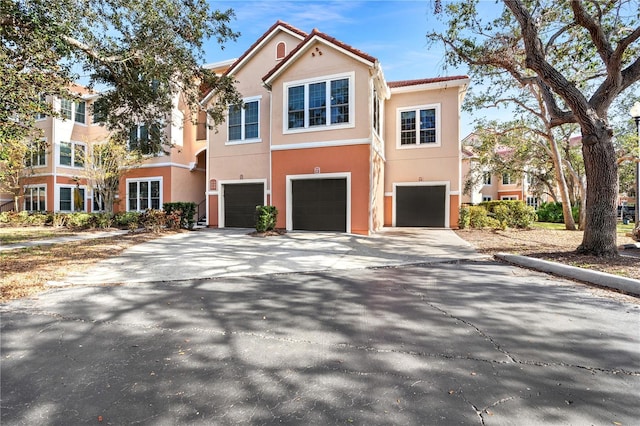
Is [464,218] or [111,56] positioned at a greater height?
[111,56]

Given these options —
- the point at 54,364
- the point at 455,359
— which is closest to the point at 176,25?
the point at 54,364

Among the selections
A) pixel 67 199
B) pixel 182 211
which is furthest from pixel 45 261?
pixel 67 199

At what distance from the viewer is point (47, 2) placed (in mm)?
6496

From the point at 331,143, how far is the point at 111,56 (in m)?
7.87

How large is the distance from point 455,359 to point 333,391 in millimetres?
1284

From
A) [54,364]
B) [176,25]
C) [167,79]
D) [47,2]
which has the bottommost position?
[54,364]

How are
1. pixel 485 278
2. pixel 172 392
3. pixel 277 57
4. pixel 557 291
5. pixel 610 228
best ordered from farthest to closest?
pixel 277 57 < pixel 610 228 < pixel 485 278 < pixel 557 291 < pixel 172 392

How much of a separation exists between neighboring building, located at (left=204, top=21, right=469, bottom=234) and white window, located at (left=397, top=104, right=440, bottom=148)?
2.0 inches

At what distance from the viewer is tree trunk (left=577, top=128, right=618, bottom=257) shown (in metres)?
7.75

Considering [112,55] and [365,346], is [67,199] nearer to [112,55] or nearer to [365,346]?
[112,55]

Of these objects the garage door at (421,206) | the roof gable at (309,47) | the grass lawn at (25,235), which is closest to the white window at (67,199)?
the grass lawn at (25,235)

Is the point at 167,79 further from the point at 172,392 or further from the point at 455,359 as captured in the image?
the point at 455,359

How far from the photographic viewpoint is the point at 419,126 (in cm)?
1680

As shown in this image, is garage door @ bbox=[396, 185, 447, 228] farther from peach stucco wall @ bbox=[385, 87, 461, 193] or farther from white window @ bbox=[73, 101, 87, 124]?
white window @ bbox=[73, 101, 87, 124]
